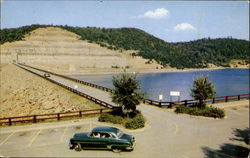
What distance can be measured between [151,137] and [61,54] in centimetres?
14619

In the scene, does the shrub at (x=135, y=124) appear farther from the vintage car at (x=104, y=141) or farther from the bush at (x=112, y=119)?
the vintage car at (x=104, y=141)

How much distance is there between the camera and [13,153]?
13844mm

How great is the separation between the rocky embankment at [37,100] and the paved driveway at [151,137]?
11.3 metres

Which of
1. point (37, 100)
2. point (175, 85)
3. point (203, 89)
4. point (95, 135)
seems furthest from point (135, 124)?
point (175, 85)

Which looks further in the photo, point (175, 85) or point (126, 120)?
point (175, 85)

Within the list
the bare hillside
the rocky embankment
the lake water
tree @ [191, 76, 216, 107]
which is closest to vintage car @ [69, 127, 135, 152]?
tree @ [191, 76, 216, 107]

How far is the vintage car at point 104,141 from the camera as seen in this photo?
13.8 metres

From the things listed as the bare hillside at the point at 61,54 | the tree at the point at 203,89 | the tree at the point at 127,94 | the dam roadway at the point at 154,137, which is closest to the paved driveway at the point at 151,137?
the dam roadway at the point at 154,137

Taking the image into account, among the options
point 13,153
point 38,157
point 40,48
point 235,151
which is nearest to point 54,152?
point 38,157

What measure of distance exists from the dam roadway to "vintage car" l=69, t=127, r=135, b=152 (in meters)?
0.39

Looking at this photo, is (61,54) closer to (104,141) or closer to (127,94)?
(127,94)

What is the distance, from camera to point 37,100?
42.4m

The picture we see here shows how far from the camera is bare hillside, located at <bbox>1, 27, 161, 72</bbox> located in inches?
5374

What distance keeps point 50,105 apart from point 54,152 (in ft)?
86.5
